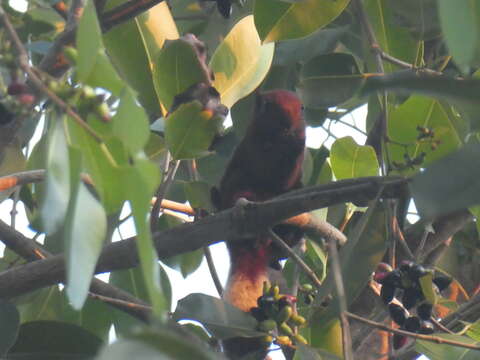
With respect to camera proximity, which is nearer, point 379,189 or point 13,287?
point 379,189

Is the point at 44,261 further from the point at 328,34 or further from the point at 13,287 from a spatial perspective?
the point at 328,34

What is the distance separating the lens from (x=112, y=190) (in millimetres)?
1301

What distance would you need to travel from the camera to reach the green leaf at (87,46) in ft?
4.05

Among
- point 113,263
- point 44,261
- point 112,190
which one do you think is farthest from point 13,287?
point 112,190

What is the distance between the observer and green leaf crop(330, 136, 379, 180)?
2662 millimetres

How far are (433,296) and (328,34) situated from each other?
106 cm

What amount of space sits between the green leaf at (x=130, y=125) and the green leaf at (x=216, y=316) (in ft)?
3.59

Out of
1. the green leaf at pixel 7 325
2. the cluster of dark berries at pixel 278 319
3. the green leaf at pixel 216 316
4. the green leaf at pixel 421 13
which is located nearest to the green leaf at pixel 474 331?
the cluster of dark berries at pixel 278 319

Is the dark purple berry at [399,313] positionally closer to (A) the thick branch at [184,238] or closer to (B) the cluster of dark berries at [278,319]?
(B) the cluster of dark berries at [278,319]

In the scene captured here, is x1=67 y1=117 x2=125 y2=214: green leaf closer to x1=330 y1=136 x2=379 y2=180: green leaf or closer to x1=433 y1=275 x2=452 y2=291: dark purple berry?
x1=433 y1=275 x2=452 y2=291: dark purple berry

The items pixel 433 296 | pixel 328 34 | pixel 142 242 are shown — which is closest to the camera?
pixel 142 242

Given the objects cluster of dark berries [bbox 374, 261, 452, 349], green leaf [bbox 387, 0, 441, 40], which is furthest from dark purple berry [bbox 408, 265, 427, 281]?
green leaf [bbox 387, 0, 441, 40]

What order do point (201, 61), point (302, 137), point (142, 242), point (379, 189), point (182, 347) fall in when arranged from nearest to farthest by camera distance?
1. point (182, 347)
2. point (142, 242)
3. point (379, 189)
4. point (201, 61)
5. point (302, 137)

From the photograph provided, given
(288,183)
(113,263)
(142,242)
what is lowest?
(288,183)
